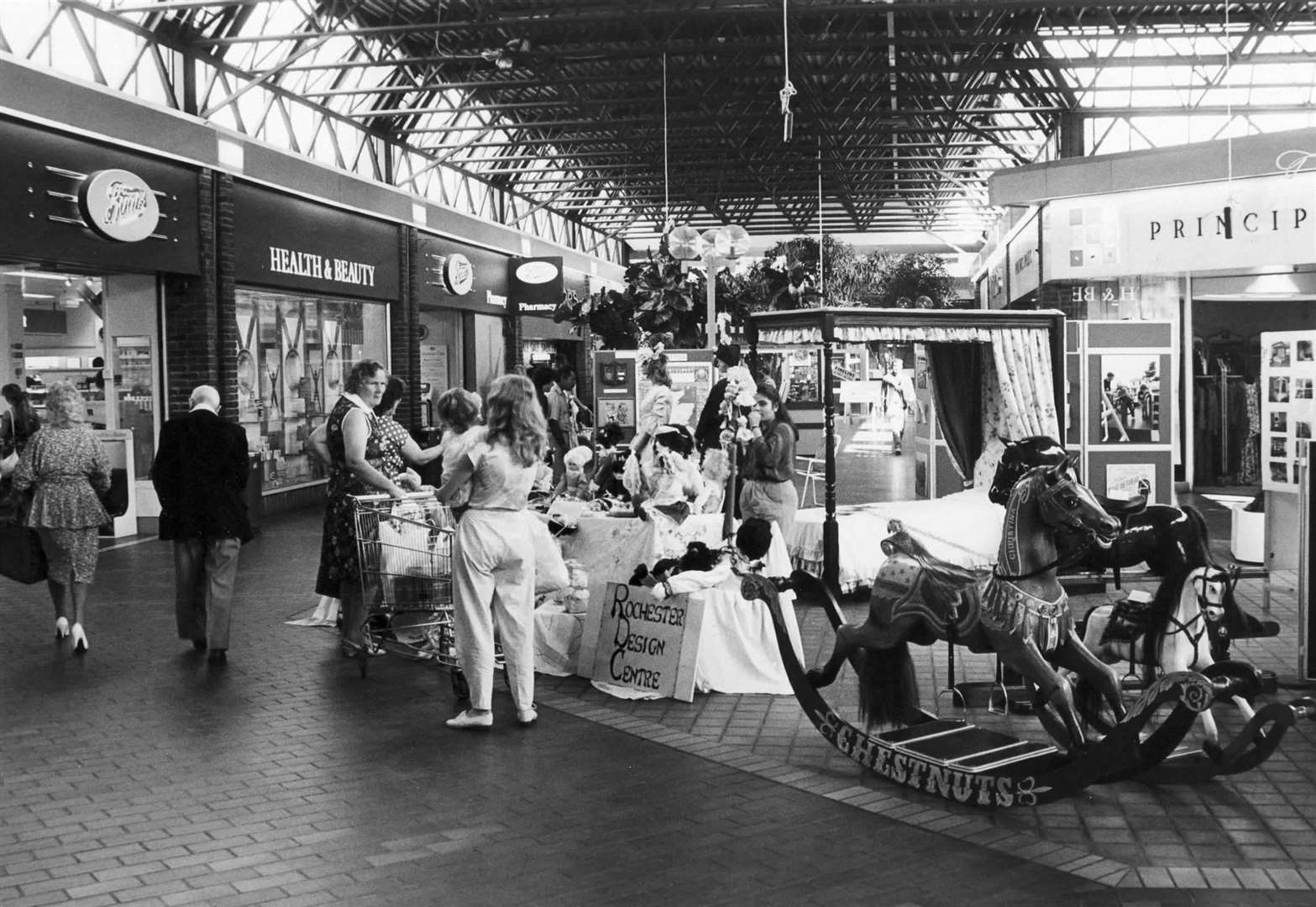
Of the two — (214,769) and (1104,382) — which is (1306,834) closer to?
(214,769)

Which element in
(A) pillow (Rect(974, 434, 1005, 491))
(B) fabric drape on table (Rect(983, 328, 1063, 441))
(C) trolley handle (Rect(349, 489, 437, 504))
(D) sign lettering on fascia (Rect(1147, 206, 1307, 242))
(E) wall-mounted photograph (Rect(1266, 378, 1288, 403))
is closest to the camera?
(C) trolley handle (Rect(349, 489, 437, 504))

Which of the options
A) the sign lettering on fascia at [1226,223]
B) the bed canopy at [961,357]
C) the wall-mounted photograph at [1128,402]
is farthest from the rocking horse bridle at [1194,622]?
the sign lettering on fascia at [1226,223]

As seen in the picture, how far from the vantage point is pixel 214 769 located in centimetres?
569

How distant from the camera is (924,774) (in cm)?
523

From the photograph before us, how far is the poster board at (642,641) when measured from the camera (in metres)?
6.88

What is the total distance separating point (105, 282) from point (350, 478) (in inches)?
313

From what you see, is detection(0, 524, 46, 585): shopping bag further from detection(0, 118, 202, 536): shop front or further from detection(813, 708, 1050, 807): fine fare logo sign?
detection(813, 708, 1050, 807): fine fare logo sign

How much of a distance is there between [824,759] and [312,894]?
2.36m

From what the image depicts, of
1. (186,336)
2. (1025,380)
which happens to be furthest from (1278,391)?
(186,336)

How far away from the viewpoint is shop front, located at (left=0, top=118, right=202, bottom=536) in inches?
490

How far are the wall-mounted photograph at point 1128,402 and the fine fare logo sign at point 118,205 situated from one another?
9264 mm

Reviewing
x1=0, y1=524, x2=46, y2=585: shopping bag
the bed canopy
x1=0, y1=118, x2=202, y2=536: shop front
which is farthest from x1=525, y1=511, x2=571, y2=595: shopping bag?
x1=0, y1=118, x2=202, y2=536: shop front

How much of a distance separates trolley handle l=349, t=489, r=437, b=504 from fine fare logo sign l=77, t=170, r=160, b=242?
6.26 m

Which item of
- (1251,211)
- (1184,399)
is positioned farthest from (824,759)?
(1184,399)
